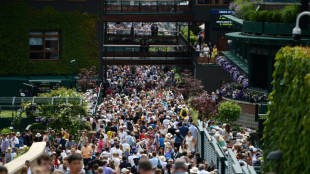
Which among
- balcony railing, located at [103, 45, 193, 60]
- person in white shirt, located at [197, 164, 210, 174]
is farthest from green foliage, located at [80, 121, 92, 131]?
balcony railing, located at [103, 45, 193, 60]

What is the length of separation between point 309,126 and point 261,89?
22829 mm

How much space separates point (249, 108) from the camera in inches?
1478

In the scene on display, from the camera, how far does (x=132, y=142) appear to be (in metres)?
27.6

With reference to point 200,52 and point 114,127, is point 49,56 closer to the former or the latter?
point 200,52

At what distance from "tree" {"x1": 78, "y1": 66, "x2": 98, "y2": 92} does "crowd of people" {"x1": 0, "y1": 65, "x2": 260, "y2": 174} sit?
1.28 meters

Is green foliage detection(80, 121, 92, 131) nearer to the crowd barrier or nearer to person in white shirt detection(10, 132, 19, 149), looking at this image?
person in white shirt detection(10, 132, 19, 149)

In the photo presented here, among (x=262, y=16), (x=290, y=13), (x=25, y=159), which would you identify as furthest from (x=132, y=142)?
(x=262, y=16)

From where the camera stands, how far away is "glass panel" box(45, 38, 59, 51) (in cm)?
5431

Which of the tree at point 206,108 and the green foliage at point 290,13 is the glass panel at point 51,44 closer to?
the tree at point 206,108

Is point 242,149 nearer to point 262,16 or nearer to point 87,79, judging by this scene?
point 262,16

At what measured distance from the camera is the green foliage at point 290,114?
1461 cm

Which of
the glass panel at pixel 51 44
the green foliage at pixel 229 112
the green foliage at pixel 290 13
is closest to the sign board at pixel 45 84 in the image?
the glass panel at pixel 51 44

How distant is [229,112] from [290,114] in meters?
19.6

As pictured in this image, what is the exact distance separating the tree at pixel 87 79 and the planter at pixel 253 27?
55.8ft
